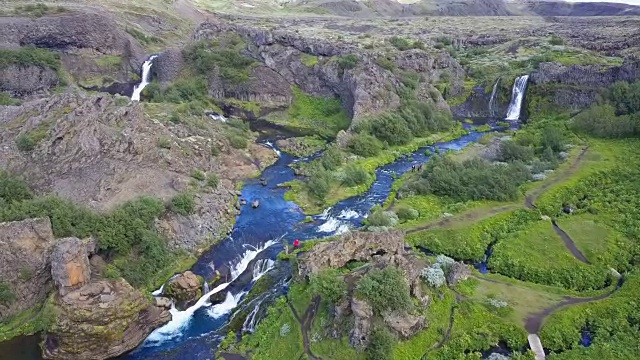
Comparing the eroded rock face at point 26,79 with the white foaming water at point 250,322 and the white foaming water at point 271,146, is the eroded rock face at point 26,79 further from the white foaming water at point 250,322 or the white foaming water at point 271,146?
the white foaming water at point 250,322

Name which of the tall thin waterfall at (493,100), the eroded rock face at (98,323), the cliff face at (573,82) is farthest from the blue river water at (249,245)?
the cliff face at (573,82)

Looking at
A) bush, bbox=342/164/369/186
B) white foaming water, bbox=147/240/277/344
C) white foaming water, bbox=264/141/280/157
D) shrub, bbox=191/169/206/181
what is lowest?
white foaming water, bbox=147/240/277/344

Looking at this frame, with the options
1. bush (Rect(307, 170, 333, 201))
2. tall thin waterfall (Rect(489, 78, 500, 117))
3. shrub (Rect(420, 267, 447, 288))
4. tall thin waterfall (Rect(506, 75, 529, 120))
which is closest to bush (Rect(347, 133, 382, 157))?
bush (Rect(307, 170, 333, 201))

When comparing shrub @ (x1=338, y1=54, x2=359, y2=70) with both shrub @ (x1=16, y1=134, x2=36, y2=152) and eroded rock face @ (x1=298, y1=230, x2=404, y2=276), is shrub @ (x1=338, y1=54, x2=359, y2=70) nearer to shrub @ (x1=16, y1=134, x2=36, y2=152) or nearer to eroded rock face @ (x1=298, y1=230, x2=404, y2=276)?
shrub @ (x1=16, y1=134, x2=36, y2=152)

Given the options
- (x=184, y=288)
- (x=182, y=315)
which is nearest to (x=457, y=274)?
(x=182, y=315)

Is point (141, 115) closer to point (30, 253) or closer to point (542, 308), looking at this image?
point (30, 253)

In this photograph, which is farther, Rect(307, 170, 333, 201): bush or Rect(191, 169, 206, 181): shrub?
Rect(307, 170, 333, 201): bush

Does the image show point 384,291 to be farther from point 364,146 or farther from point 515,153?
point 364,146
